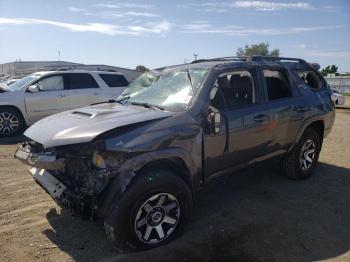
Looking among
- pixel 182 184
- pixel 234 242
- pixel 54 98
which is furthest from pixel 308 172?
pixel 54 98

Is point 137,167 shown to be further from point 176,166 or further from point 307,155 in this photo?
point 307,155

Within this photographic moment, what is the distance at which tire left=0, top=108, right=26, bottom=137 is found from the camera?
9.97m

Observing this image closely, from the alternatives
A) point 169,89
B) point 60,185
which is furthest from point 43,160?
point 169,89

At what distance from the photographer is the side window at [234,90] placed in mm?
4504

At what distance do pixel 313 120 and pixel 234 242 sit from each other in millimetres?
2763

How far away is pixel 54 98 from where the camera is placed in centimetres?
1053

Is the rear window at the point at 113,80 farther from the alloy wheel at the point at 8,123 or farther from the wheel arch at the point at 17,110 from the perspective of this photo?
the alloy wheel at the point at 8,123

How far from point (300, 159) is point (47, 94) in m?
7.25

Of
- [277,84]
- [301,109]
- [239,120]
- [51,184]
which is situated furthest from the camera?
[301,109]

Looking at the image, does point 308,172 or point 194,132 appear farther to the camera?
point 308,172

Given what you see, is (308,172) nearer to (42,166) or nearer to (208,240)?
(208,240)

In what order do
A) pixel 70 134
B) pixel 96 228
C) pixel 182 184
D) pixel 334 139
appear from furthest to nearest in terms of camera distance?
pixel 334 139
pixel 96 228
pixel 182 184
pixel 70 134

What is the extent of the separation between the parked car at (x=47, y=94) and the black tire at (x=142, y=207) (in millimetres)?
7258

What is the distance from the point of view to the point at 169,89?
15.2 ft
